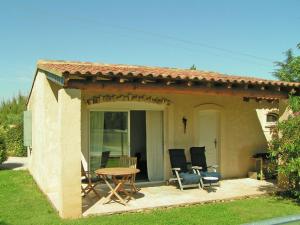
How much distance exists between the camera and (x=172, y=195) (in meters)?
10.4

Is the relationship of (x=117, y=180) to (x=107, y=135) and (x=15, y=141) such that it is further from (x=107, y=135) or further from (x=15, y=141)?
(x=15, y=141)

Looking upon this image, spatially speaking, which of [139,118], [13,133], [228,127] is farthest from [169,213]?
[13,133]

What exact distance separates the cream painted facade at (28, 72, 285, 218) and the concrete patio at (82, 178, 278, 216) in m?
0.85

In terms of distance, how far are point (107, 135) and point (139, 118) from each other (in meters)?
2.46

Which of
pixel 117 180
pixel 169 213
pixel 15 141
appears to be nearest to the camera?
pixel 169 213

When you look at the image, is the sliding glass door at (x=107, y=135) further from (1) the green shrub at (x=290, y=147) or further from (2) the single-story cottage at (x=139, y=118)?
(1) the green shrub at (x=290, y=147)

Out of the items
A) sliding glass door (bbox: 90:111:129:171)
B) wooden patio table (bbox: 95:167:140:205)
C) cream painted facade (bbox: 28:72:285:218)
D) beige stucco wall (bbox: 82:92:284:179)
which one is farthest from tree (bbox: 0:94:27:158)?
wooden patio table (bbox: 95:167:140:205)

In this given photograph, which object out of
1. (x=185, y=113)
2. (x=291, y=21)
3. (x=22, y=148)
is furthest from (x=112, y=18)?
(x=185, y=113)

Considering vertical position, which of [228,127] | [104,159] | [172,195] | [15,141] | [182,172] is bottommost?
[172,195]

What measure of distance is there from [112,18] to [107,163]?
13805mm

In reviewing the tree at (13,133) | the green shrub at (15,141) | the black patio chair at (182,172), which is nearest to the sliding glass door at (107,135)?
the black patio chair at (182,172)

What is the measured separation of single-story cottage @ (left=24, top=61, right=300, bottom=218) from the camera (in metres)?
8.34

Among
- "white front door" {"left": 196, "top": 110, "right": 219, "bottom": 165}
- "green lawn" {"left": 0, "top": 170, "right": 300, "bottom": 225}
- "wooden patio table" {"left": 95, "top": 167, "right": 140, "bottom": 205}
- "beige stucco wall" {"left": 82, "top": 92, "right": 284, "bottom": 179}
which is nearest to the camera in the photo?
"green lawn" {"left": 0, "top": 170, "right": 300, "bottom": 225}

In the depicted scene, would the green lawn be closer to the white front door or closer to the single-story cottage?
the single-story cottage
